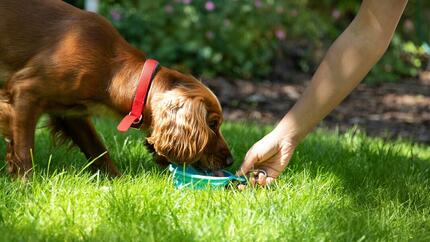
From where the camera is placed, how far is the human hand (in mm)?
3459

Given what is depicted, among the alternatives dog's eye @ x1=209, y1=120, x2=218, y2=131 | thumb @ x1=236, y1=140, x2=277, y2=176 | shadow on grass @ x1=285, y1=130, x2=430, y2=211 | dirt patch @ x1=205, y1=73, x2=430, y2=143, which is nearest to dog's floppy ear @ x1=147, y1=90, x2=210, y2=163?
dog's eye @ x1=209, y1=120, x2=218, y2=131

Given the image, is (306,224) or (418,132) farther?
(418,132)

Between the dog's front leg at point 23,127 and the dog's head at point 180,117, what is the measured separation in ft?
2.00

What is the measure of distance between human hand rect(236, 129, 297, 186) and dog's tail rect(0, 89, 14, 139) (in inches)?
48.5

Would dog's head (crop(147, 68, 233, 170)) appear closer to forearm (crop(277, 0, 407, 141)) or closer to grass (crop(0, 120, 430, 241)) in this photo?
grass (crop(0, 120, 430, 241))

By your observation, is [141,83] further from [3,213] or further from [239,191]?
[3,213]

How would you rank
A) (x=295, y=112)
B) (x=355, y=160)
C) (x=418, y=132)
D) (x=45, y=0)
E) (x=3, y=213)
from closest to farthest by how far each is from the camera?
(x=3, y=213)
(x=295, y=112)
(x=45, y=0)
(x=355, y=160)
(x=418, y=132)

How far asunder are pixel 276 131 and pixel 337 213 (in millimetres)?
697

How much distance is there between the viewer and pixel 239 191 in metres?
3.24

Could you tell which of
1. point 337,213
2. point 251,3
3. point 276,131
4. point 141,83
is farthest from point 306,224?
point 251,3

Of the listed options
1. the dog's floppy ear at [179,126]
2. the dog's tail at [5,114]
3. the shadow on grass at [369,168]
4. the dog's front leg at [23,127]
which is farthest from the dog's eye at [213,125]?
the dog's tail at [5,114]

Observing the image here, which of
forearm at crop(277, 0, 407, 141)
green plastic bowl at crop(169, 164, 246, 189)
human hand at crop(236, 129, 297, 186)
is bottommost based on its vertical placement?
green plastic bowl at crop(169, 164, 246, 189)

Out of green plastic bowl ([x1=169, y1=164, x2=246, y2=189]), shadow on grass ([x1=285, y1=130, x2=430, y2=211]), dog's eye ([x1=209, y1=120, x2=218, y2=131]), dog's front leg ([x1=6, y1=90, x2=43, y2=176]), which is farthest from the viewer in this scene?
dog's eye ([x1=209, y1=120, x2=218, y2=131])

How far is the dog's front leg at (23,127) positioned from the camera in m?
3.51
